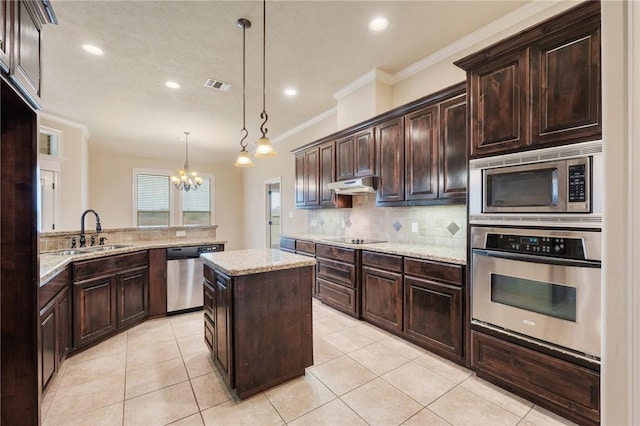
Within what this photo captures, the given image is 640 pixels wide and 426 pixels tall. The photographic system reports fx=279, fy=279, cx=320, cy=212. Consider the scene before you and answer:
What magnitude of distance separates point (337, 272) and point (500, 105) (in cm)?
250

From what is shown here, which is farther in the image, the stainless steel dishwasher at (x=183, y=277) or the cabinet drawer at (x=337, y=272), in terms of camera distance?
the stainless steel dishwasher at (x=183, y=277)

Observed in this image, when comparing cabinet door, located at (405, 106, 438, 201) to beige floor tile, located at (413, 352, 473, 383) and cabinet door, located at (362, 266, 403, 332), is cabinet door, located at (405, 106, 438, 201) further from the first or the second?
beige floor tile, located at (413, 352, 473, 383)

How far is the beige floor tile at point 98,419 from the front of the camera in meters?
1.77

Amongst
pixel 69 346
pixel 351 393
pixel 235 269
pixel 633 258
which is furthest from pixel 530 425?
pixel 69 346

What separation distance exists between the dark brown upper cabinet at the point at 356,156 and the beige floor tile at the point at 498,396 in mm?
2319

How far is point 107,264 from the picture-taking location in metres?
2.91

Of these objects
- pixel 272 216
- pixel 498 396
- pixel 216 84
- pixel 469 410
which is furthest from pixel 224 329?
pixel 272 216

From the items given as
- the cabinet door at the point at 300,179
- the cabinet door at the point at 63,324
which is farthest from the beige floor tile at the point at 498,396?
the cabinet door at the point at 300,179

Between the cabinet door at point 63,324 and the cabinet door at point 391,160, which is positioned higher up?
the cabinet door at point 391,160

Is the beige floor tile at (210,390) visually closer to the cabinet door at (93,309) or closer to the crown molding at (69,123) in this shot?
the cabinet door at (93,309)

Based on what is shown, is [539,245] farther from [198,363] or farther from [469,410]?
[198,363]

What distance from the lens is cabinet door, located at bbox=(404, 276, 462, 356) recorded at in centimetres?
237

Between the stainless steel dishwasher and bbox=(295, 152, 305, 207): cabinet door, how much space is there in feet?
5.98

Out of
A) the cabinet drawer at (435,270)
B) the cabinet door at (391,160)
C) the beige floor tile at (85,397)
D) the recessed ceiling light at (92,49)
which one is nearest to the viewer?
the beige floor tile at (85,397)
